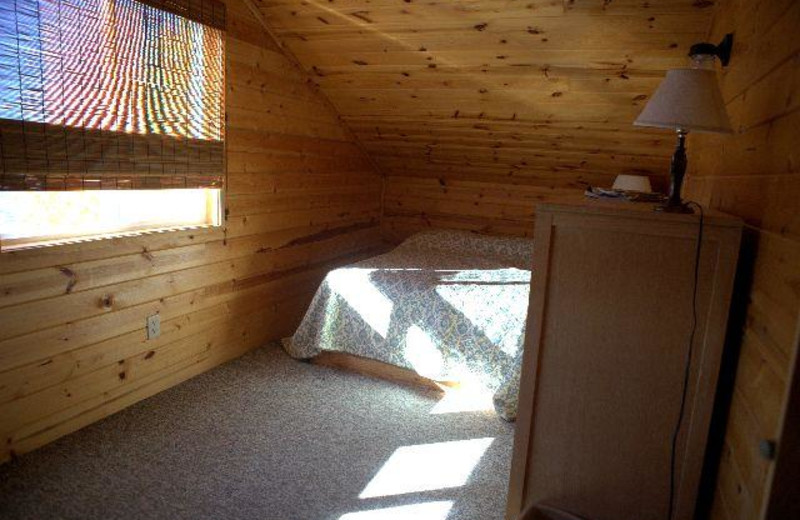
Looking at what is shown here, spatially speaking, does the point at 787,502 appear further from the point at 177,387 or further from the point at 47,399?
the point at 177,387

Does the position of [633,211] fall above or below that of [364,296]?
above

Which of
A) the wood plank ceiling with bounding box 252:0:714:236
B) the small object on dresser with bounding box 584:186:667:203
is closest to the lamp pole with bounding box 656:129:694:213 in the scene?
the small object on dresser with bounding box 584:186:667:203

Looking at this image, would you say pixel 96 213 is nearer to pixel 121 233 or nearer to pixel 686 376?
pixel 121 233

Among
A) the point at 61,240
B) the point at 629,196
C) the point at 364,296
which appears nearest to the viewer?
the point at 629,196

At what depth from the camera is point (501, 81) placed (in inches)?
119

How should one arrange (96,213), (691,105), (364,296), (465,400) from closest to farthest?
(691,105)
(96,213)
(465,400)
(364,296)

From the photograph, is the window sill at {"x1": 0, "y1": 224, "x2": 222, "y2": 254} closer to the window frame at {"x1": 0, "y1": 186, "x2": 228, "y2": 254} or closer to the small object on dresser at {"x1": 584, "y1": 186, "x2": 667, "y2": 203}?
the window frame at {"x1": 0, "y1": 186, "x2": 228, "y2": 254}

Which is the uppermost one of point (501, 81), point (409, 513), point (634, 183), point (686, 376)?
point (501, 81)

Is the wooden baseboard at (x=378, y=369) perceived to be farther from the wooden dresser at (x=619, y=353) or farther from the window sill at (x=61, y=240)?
the wooden dresser at (x=619, y=353)

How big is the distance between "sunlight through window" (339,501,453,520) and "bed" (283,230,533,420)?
0.76 metres

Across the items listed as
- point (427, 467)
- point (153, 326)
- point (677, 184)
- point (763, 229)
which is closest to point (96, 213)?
point (153, 326)

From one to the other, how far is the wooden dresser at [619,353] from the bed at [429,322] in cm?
103

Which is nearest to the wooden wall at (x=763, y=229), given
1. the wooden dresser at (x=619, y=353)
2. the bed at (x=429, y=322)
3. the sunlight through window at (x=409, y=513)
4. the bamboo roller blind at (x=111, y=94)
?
the wooden dresser at (x=619, y=353)

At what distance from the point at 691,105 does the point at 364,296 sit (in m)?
1.98
